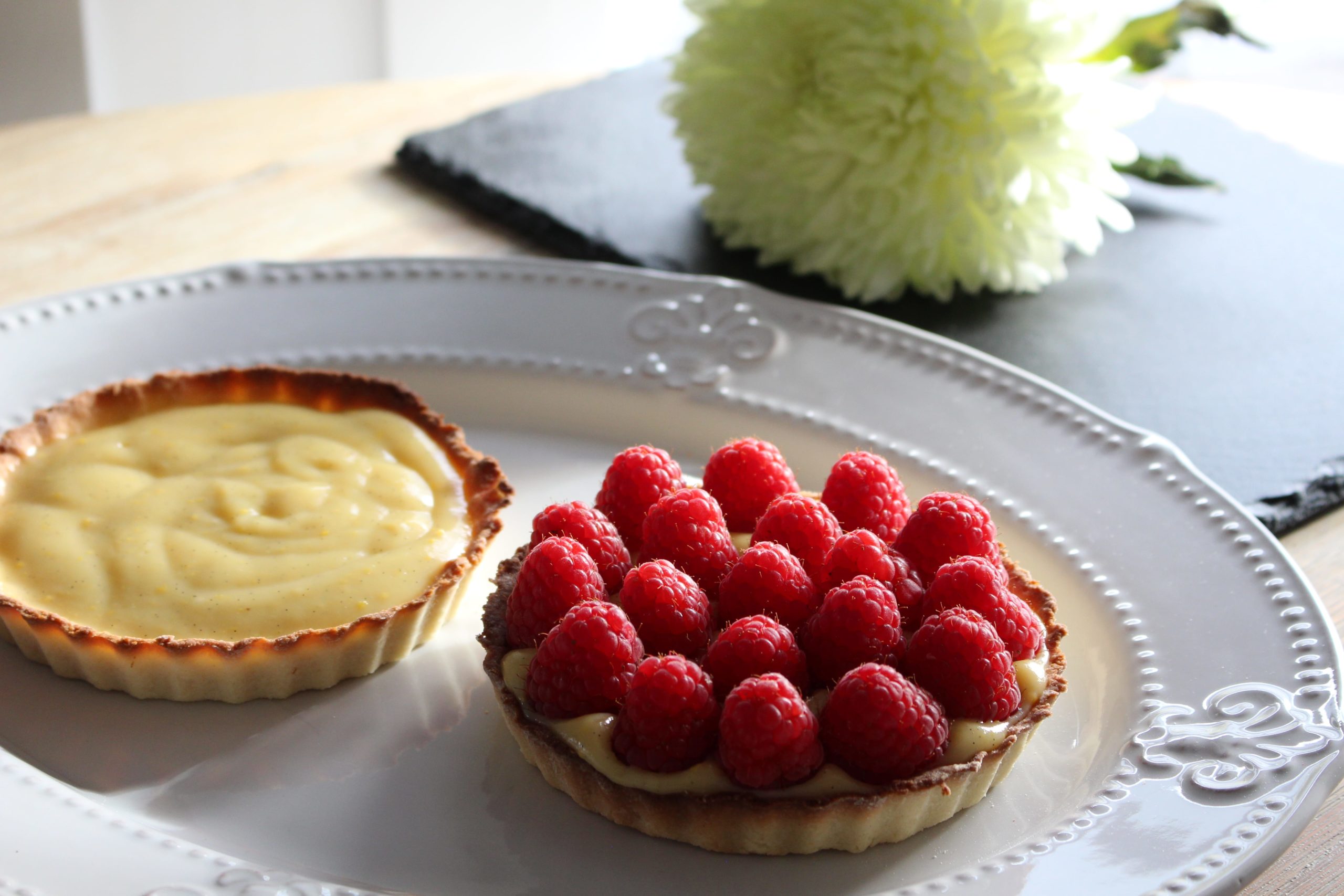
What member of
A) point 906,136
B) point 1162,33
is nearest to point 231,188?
point 906,136

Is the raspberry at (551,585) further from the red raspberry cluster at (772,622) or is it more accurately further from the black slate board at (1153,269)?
the black slate board at (1153,269)

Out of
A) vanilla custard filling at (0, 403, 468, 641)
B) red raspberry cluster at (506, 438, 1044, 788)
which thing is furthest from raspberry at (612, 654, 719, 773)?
vanilla custard filling at (0, 403, 468, 641)

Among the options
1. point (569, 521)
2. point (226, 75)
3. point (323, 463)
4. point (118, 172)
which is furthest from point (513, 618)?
point (226, 75)

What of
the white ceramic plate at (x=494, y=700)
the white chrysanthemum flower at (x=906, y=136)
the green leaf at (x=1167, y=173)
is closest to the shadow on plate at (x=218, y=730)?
the white ceramic plate at (x=494, y=700)

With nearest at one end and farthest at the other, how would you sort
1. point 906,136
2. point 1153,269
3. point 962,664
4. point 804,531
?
point 962,664
point 804,531
point 906,136
point 1153,269

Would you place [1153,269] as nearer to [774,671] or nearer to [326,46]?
[774,671]

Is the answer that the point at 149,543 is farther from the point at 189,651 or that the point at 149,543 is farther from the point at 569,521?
the point at 569,521

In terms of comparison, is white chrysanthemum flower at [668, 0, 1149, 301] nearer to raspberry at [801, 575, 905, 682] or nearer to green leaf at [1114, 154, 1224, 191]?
green leaf at [1114, 154, 1224, 191]
